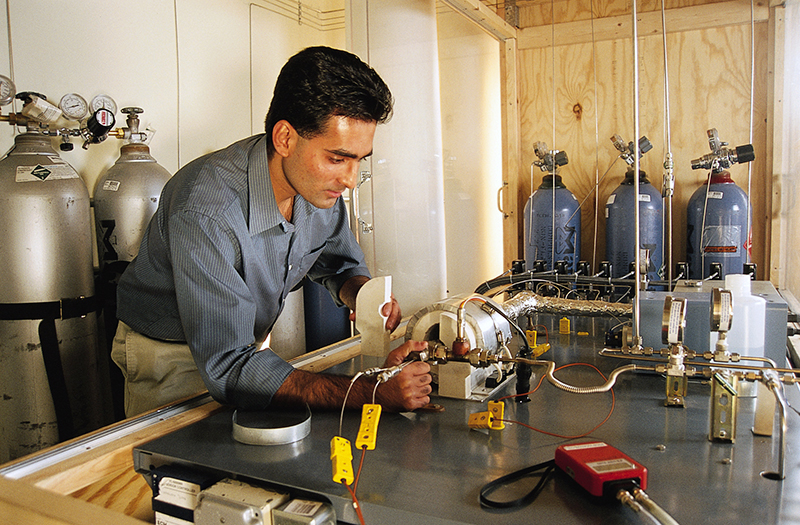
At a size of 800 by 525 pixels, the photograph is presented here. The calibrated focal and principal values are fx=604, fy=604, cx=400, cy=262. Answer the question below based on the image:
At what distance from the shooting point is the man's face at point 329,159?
3.86ft

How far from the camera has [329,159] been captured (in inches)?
47.3

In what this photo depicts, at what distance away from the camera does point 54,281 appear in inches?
74.1

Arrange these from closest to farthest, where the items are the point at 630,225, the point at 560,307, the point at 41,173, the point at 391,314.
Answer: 1. the point at 391,314
2. the point at 560,307
3. the point at 41,173
4. the point at 630,225

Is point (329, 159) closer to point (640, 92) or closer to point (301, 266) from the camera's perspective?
point (301, 266)

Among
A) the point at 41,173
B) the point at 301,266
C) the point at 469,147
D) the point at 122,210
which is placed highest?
the point at 469,147

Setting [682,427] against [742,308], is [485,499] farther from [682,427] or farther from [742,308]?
[742,308]

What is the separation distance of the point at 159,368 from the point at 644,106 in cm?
236

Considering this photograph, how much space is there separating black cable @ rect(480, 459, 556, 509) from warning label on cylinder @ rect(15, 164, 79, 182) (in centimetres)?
169

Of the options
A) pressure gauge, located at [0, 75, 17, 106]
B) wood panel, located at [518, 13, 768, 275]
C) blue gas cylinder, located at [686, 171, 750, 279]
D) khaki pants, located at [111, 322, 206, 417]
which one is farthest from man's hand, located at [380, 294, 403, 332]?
wood panel, located at [518, 13, 768, 275]

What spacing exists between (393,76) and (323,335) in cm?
120

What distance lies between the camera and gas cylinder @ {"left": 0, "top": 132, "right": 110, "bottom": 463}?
1.81 metres

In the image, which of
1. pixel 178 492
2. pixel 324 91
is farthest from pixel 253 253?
pixel 178 492

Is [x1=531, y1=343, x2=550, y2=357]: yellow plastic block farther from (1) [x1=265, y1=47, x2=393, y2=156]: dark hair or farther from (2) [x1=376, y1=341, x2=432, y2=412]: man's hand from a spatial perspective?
(1) [x1=265, y1=47, x2=393, y2=156]: dark hair

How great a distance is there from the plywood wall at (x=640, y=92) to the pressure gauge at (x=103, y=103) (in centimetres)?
183
